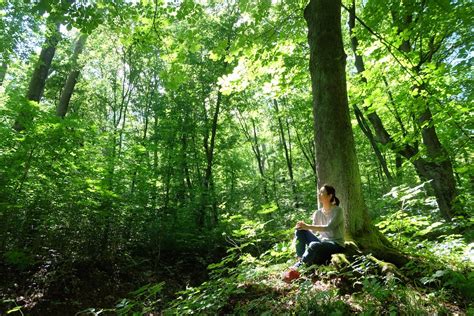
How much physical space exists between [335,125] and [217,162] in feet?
35.9

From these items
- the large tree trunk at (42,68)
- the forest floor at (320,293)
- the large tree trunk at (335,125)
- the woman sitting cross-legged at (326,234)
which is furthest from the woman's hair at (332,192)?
the large tree trunk at (42,68)

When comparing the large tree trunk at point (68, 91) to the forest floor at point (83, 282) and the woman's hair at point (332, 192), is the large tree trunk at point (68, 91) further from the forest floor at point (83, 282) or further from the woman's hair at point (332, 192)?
the woman's hair at point (332, 192)

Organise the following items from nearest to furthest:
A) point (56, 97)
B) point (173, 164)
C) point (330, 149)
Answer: point (330, 149), point (173, 164), point (56, 97)

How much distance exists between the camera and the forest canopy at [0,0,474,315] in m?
3.61

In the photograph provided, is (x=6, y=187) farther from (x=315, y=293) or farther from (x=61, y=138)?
(x=315, y=293)

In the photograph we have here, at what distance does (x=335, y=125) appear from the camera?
14.1ft

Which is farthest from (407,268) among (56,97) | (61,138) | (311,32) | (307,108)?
(56,97)

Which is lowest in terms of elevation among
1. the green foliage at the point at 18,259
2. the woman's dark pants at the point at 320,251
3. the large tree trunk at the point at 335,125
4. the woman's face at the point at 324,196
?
the woman's dark pants at the point at 320,251

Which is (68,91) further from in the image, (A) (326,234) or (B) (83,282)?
(A) (326,234)

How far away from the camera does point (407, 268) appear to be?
135 inches

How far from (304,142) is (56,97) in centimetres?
1425

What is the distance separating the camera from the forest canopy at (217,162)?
3.61 metres

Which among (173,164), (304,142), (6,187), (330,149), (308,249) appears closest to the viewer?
(308,249)

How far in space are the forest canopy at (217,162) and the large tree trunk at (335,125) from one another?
2 centimetres
